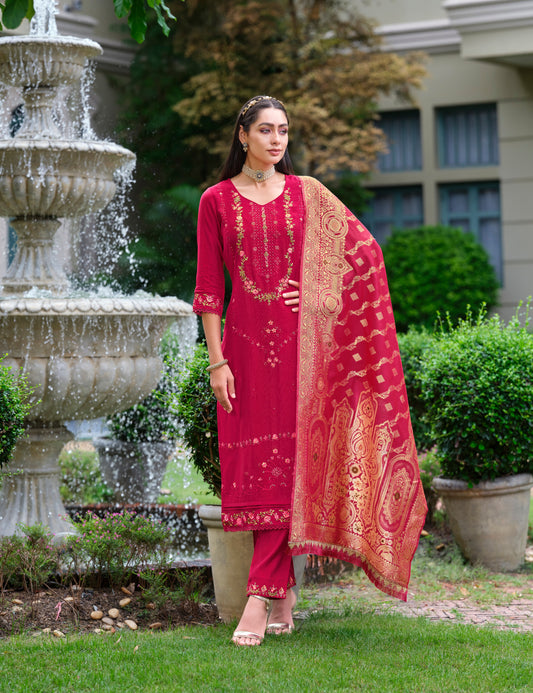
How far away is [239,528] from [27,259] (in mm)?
2563

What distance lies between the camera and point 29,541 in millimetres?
4340

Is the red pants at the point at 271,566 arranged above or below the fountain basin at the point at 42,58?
below

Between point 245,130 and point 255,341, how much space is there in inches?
31.9

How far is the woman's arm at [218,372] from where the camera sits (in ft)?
12.1

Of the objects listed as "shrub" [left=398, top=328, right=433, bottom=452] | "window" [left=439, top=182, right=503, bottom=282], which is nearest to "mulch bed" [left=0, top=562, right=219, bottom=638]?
"shrub" [left=398, top=328, right=433, bottom=452]

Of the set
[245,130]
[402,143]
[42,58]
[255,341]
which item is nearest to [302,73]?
[402,143]

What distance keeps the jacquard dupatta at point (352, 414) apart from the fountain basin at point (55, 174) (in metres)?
1.89

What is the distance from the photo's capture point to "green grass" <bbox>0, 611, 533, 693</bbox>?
309 cm

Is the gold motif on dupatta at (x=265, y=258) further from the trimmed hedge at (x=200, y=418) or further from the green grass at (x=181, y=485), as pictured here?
the green grass at (x=181, y=485)

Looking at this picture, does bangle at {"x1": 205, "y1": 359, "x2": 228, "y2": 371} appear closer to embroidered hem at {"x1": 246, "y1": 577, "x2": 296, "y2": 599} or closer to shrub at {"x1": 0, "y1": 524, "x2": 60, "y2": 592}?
embroidered hem at {"x1": 246, "y1": 577, "x2": 296, "y2": 599}

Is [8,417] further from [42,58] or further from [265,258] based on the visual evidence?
[42,58]

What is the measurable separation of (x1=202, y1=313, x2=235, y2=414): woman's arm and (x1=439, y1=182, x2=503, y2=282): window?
10085mm

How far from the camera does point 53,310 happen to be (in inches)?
187

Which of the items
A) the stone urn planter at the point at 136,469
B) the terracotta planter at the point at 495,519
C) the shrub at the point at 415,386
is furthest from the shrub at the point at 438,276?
the terracotta planter at the point at 495,519
